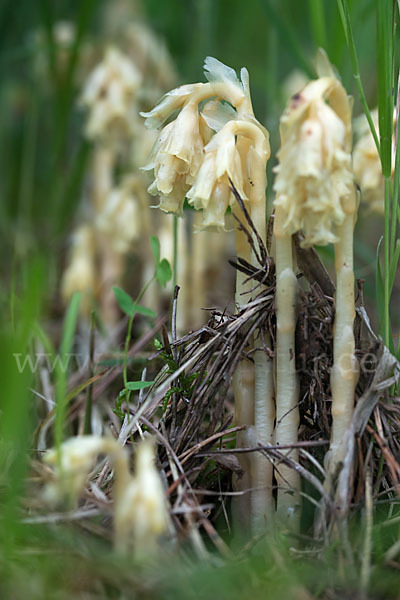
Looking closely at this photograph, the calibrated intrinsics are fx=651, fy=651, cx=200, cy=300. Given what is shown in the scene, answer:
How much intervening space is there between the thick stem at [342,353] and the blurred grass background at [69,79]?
82 centimetres

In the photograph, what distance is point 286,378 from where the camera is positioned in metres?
1.28

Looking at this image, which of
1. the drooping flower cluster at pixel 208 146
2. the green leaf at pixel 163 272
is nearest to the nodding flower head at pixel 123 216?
the green leaf at pixel 163 272

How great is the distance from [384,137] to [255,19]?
135 inches

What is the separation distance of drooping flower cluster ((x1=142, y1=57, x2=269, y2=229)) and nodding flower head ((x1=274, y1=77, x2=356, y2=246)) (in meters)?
0.15

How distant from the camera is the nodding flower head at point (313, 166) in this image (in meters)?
1.05

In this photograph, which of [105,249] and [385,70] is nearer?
[385,70]

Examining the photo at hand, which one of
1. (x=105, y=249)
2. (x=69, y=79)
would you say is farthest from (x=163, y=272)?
(x=105, y=249)

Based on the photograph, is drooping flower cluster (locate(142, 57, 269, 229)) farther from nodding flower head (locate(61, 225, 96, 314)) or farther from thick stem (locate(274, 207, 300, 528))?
nodding flower head (locate(61, 225, 96, 314))

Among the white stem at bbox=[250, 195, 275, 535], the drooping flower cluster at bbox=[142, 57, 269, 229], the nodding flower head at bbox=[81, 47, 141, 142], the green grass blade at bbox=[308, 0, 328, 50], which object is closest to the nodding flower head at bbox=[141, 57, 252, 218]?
the drooping flower cluster at bbox=[142, 57, 269, 229]

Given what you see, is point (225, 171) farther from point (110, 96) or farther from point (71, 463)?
point (110, 96)

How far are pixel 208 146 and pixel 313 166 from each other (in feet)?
0.87

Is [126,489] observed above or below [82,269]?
below

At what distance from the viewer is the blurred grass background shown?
2486 mm

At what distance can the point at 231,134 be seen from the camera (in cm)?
122
